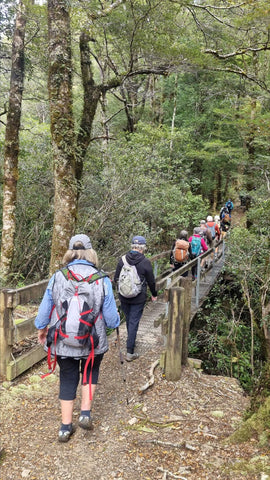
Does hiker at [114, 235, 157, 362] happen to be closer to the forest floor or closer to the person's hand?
the forest floor

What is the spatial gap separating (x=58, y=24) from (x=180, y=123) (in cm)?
1593

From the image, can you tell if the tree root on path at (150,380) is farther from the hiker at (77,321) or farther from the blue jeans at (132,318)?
the hiker at (77,321)

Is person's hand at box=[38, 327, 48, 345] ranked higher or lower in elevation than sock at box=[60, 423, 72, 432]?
higher

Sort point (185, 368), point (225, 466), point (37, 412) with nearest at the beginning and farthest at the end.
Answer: point (225, 466) → point (37, 412) → point (185, 368)

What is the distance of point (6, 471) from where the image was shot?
273 cm

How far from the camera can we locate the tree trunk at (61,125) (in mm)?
4957

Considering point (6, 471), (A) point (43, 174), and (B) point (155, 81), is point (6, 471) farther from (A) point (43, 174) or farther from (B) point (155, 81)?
(B) point (155, 81)

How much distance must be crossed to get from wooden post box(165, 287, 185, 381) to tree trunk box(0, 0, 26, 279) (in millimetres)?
4741

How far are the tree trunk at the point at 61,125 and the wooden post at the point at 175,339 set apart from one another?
6.52 ft

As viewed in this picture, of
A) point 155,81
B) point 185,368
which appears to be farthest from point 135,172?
point 155,81

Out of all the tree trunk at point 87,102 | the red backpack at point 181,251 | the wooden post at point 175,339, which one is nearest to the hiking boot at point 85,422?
the wooden post at point 175,339

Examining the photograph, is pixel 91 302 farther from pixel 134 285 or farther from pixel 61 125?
pixel 61 125

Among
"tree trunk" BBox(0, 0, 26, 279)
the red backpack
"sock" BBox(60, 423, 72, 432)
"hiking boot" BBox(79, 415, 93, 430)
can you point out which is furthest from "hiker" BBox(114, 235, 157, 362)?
"tree trunk" BBox(0, 0, 26, 279)

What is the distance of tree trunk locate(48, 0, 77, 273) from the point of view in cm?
496
